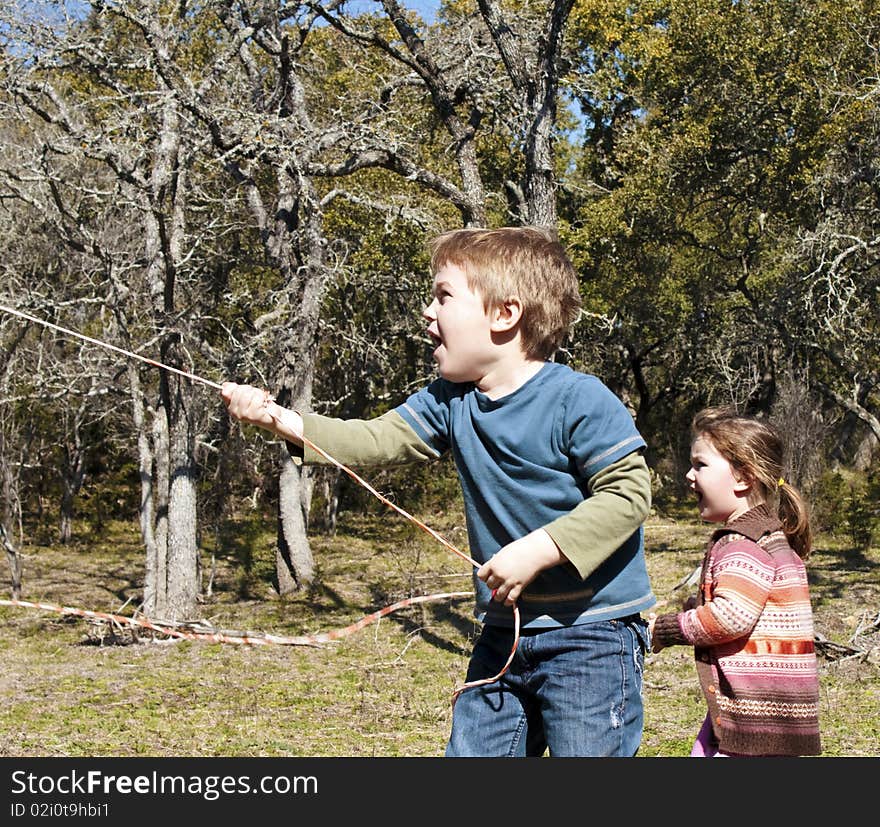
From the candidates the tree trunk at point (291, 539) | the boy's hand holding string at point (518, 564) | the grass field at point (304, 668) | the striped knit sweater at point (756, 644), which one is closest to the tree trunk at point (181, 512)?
the grass field at point (304, 668)

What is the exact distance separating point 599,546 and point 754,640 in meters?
0.75

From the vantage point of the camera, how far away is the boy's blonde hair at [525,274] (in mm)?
2502

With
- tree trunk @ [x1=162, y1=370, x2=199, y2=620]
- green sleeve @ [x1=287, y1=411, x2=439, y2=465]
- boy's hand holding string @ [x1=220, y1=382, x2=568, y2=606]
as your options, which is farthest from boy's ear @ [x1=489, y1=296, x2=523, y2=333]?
tree trunk @ [x1=162, y1=370, x2=199, y2=620]

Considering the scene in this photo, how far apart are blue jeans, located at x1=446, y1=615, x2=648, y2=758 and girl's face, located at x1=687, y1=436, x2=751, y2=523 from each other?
0.63m

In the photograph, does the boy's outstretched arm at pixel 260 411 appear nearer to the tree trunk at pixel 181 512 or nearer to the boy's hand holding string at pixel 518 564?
the boy's hand holding string at pixel 518 564

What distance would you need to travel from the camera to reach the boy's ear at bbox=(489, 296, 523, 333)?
250cm

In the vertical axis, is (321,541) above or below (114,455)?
below

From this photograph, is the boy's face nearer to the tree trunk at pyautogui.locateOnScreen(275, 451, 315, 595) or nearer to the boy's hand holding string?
the boy's hand holding string

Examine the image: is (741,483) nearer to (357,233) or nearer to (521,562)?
(521,562)

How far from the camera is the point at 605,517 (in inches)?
89.1

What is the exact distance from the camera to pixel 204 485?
601 inches

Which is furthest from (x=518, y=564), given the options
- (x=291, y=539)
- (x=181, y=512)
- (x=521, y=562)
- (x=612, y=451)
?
(x=291, y=539)

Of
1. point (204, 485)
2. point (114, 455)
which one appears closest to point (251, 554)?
point (204, 485)
